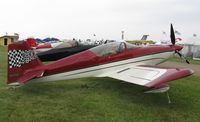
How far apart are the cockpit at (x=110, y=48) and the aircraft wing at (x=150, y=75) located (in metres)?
0.73

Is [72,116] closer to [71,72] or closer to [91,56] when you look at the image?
[71,72]

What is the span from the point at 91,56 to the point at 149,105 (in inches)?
103

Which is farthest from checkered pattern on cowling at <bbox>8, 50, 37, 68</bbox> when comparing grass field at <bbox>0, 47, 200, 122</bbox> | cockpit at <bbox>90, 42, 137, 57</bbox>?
cockpit at <bbox>90, 42, 137, 57</bbox>

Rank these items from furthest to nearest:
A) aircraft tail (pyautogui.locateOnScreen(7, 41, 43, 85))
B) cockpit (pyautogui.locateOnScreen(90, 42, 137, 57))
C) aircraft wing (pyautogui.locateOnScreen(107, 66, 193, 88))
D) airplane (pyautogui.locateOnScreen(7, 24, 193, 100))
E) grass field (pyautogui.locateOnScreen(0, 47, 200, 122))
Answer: cockpit (pyautogui.locateOnScreen(90, 42, 137, 57)) → aircraft tail (pyautogui.locateOnScreen(7, 41, 43, 85)) → airplane (pyautogui.locateOnScreen(7, 24, 193, 100)) → aircraft wing (pyautogui.locateOnScreen(107, 66, 193, 88)) → grass field (pyautogui.locateOnScreen(0, 47, 200, 122))

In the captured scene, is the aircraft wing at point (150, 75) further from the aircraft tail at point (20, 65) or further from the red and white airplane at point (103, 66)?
the aircraft tail at point (20, 65)

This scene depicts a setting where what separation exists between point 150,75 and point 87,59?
221cm

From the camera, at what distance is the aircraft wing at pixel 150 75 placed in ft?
21.9

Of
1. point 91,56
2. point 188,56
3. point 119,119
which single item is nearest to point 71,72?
point 91,56

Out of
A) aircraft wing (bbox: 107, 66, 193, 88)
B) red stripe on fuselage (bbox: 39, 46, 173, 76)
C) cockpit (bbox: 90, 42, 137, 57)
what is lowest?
aircraft wing (bbox: 107, 66, 193, 88)

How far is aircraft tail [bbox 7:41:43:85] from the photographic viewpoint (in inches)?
307

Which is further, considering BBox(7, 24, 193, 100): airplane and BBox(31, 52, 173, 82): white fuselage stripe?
BBox(31, 52, 173, 82): white fuselage stripe

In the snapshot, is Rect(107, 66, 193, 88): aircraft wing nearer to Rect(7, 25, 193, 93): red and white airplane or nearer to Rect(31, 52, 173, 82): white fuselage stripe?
Rect(7, 25, 193, 93): red and white airplane

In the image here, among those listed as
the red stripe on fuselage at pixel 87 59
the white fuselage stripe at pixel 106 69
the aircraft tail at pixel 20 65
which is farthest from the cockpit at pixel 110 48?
the aircraft tail at pixel 20 65

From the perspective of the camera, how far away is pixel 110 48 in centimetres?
929
